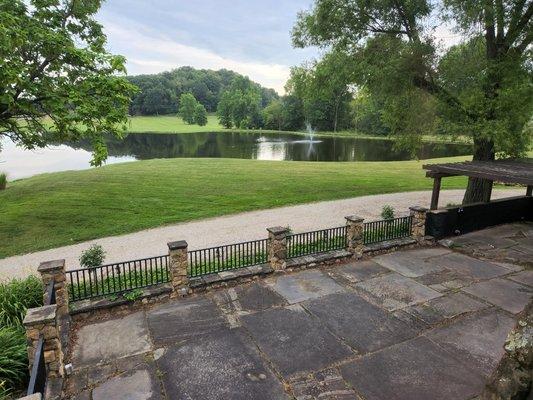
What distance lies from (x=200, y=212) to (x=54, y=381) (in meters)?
12.2

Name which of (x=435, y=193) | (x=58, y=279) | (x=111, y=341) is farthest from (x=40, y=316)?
(x=435, y=193)

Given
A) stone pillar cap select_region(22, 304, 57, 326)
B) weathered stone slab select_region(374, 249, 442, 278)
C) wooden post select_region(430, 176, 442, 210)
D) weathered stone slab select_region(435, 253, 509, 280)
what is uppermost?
wooden post select_region(430, 176, 442, 210)

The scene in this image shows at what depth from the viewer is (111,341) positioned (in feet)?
23.5

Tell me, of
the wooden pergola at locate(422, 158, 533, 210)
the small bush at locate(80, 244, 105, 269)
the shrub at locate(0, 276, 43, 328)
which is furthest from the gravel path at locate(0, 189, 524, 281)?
the wooden pergola at locate(422, 158, 533, 210)

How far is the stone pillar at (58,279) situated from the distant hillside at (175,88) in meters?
115

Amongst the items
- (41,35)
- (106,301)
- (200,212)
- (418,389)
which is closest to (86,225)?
(200,212)

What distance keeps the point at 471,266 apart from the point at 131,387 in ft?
32.7

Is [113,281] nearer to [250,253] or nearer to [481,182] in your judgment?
[250,253]

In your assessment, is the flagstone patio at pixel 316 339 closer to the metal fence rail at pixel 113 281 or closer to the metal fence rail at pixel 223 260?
the metal fence rail at pixel 113 281

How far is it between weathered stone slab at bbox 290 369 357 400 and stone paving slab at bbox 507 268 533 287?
691 cm

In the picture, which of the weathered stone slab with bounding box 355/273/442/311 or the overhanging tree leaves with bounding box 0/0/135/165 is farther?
the overhanging tree leaves with bounding box 0/0/135/165

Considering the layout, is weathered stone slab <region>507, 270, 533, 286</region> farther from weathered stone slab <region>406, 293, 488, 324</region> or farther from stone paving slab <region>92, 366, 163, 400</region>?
stone paving slab <region>92, 366, 163, 400</region>

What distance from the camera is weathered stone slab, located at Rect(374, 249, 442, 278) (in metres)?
10.3

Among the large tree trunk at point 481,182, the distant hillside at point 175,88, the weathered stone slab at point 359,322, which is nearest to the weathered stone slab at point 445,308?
the weathered stone slab at point 359,322
